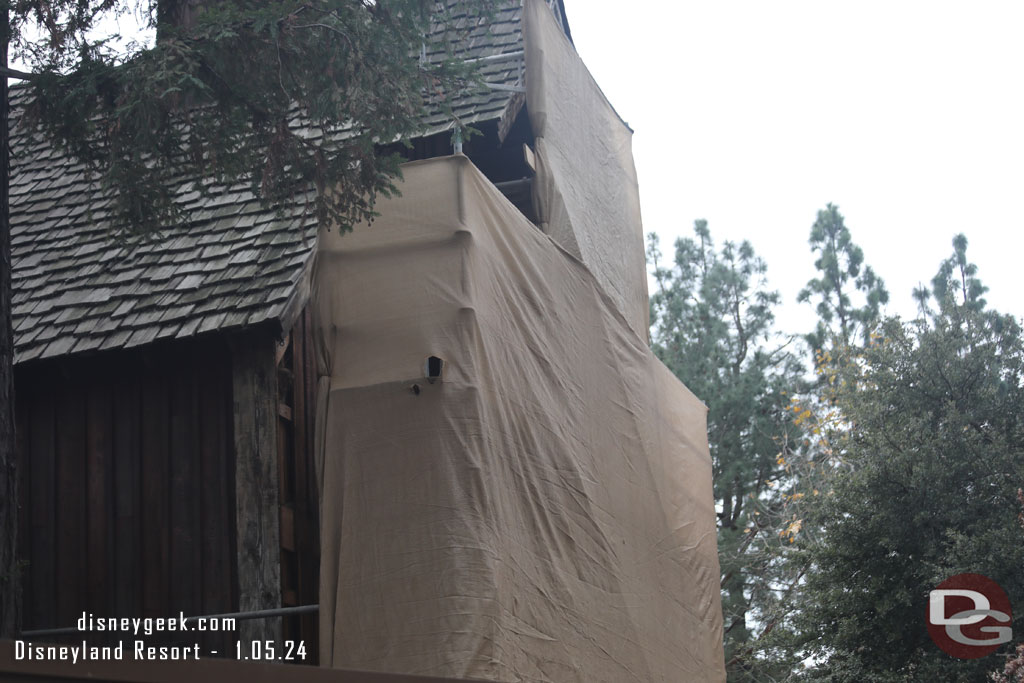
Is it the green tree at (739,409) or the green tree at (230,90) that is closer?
the green tree at (230,90)

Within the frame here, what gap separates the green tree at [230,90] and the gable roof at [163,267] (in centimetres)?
39

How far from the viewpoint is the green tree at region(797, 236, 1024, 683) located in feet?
38.6

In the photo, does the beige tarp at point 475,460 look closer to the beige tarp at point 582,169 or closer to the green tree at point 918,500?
the beige tarp at point 582,169

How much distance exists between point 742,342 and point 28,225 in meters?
16.8

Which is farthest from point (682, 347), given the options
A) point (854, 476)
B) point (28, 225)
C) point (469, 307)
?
point (469, 307)

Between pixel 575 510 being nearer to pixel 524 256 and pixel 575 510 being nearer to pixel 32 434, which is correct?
pixel 524 256

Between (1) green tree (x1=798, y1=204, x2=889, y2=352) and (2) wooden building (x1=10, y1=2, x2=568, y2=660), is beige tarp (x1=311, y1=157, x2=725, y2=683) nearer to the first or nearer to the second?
(2) wooden building (x1=10, y1=2, x2=568, y2=660)

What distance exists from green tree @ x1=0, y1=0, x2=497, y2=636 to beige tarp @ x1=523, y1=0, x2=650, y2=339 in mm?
2137

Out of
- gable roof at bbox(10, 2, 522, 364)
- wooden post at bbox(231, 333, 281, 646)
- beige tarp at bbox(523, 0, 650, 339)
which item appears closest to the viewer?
wooden post at bbox(231, 333, 281, 646)

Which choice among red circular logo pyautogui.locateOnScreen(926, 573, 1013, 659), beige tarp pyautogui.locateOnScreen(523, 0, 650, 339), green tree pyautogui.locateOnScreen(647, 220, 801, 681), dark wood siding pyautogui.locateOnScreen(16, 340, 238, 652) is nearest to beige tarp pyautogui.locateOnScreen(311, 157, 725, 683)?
beige tarp pyautogui.locateOnScreen(523, 0, 650, 339)

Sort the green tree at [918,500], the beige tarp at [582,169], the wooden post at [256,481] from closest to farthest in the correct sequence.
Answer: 1. the wooden post at [256,481]
2. the beige tarp at [582,169]
3. the green tree at [918,500]

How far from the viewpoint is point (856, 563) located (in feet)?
Result: 41.5

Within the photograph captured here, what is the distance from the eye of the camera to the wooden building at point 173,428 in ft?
21.8

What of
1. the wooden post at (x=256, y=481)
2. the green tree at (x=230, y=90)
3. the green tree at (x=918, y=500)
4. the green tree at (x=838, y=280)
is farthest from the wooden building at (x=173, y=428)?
the green tree at (x=838, y=280)
